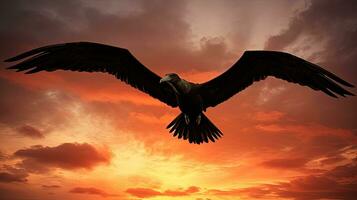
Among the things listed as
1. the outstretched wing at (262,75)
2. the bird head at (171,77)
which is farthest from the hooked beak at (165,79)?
the outstretched wing at (262,75)

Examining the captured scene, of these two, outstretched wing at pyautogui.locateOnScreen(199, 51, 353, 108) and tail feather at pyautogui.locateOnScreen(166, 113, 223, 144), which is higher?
outstretched wing at pyautogui.locateOnScreen(199, 51, 353, 108)

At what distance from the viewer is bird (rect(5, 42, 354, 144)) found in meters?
7.30

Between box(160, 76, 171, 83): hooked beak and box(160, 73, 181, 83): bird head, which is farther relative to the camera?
box(160, 73, 181, 83): bird head

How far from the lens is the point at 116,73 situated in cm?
834

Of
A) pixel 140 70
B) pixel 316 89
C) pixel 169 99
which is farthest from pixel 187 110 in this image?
pixel 316 89

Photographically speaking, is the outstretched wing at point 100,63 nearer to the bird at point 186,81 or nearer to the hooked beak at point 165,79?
the bird at point 186,81

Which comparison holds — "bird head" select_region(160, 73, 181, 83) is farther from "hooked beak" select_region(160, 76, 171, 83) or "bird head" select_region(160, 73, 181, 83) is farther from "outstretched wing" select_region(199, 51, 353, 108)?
"outstretched wing" select_region(199, 51, 353, 108)

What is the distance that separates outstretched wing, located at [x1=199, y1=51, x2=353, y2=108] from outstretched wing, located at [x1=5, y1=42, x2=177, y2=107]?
1089 millimetres

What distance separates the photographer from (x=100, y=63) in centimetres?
823

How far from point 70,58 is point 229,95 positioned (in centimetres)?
396

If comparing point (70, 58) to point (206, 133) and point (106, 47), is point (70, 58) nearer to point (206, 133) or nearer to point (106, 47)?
point (106, 47)

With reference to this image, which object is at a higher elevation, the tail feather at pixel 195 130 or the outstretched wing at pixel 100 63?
the outstretched wing at pixel 100 63

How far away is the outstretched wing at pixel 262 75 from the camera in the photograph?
745cm

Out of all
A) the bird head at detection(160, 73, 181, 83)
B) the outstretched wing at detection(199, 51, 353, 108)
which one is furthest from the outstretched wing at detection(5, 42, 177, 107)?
the bird head at detection(160, 73, 181, 83)
